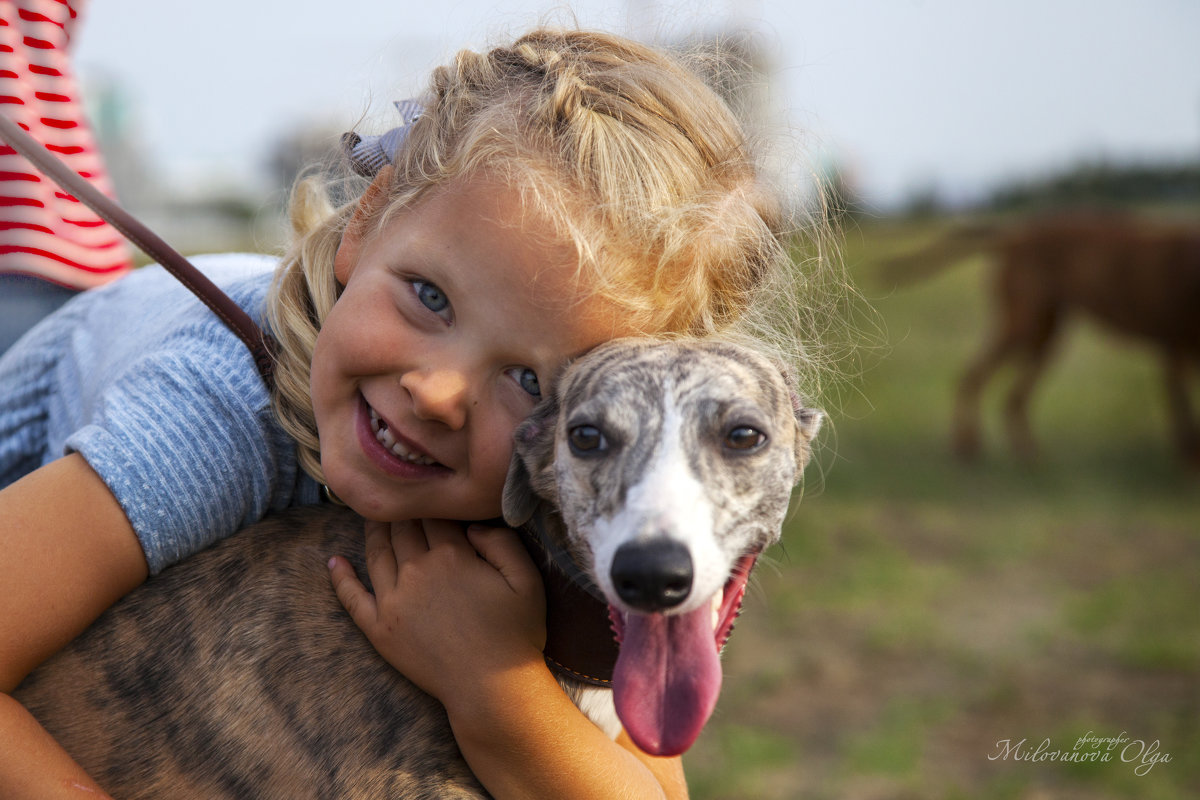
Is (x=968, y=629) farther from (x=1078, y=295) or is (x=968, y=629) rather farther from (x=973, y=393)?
(x=1078, y=295)

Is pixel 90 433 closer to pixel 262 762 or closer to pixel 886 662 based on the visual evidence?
pixel 262 762

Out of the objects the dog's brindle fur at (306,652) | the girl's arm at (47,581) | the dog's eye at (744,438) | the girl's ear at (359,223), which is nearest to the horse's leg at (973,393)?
the dog's brindle fur at (306,652)

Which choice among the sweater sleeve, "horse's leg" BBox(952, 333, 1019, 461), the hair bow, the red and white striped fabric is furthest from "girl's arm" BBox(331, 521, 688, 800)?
"horse's leg" BBox(952, 333, 1019, 461)

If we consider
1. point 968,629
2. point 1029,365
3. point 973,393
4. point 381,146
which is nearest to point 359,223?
point 381,146

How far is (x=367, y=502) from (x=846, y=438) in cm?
745

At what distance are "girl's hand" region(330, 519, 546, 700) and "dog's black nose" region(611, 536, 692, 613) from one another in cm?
36

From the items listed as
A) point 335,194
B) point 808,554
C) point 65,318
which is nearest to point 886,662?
point 808,554

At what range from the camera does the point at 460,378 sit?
176 centimetres

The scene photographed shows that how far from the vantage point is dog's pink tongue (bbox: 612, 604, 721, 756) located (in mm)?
1640

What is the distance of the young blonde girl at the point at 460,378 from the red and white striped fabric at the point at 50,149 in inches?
30.3

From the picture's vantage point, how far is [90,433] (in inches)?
70.2

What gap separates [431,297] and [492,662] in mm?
687

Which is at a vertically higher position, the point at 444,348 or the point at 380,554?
the point at 444,348

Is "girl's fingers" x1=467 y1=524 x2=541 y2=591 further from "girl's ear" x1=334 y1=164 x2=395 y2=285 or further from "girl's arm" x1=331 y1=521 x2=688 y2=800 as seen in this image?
"girl's ear" x1=334 y1=164 x2=395 y2=285
